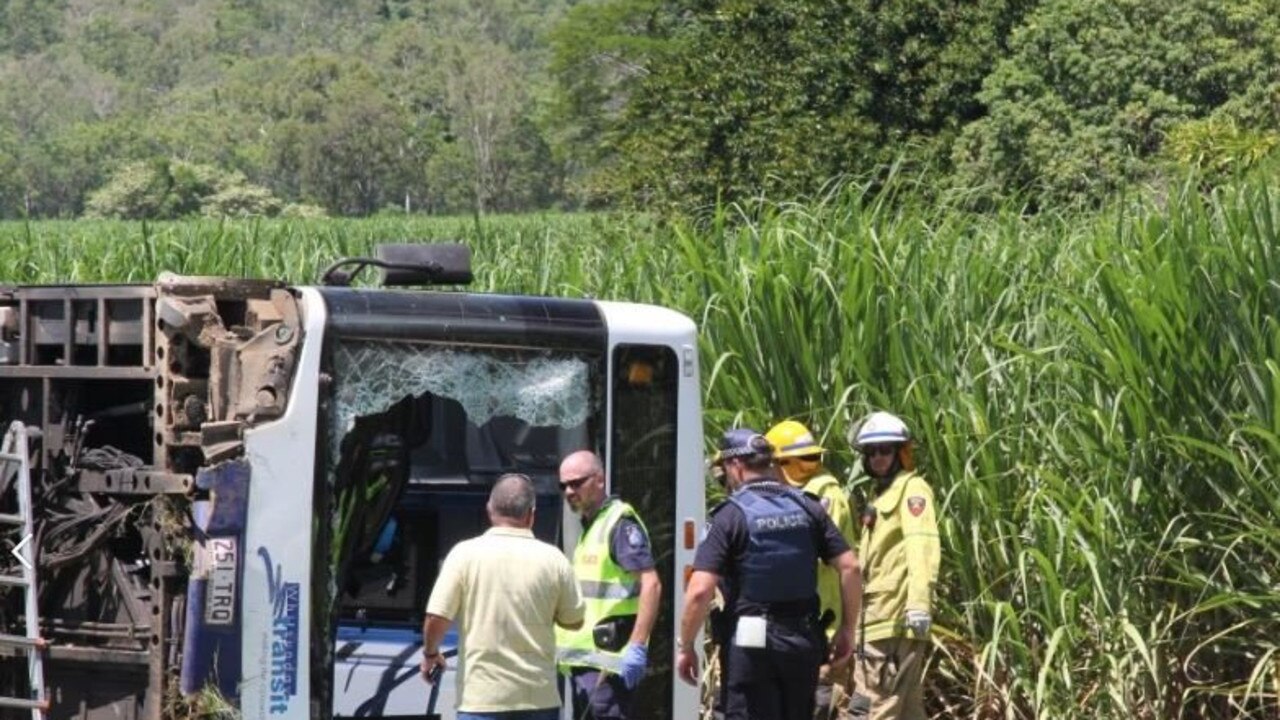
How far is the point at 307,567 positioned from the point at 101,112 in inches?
6494

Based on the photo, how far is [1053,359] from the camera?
8945mm

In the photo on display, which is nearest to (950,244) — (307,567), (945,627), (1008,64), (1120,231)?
(1120,231)

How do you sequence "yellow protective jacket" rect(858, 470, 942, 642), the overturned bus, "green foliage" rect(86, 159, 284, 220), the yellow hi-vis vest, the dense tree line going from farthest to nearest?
"green foliage" rect(86, 159, 284, 220) < the dense tree line < "yellow protective jacket" rect(858, 470, 942, 642) < the yellow hi-vis vest < the overturned bus

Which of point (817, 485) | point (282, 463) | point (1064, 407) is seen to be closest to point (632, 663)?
point (282, 463)

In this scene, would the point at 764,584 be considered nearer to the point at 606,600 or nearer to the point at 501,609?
the point at 606,600

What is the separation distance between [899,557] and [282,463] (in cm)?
266

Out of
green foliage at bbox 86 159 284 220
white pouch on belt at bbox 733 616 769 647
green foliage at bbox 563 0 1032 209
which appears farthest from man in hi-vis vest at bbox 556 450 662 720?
green foliage at bbox 86 159 284 220

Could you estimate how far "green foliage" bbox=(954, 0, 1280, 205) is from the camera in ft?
86.7

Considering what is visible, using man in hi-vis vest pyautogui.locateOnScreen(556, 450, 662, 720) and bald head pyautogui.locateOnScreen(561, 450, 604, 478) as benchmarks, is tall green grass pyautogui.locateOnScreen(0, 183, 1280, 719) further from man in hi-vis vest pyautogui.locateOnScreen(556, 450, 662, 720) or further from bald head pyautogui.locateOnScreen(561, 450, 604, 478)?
bald head pyautogui.locateOnScreen(561, 450, 604, 478)

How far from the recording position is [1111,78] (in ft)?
88.8

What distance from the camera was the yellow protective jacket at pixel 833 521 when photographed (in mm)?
7957

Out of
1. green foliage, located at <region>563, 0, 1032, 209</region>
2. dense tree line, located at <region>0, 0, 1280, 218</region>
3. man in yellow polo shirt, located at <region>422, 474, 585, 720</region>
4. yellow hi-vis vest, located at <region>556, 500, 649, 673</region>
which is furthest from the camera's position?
green foliage, located at <region>563, 0, 1032, 209</region>

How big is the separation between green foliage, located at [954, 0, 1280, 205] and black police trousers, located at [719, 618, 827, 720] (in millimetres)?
18936

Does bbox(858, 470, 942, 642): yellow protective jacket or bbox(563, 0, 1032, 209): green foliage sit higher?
bbox(563, 0, 1032, 209): green foliage
